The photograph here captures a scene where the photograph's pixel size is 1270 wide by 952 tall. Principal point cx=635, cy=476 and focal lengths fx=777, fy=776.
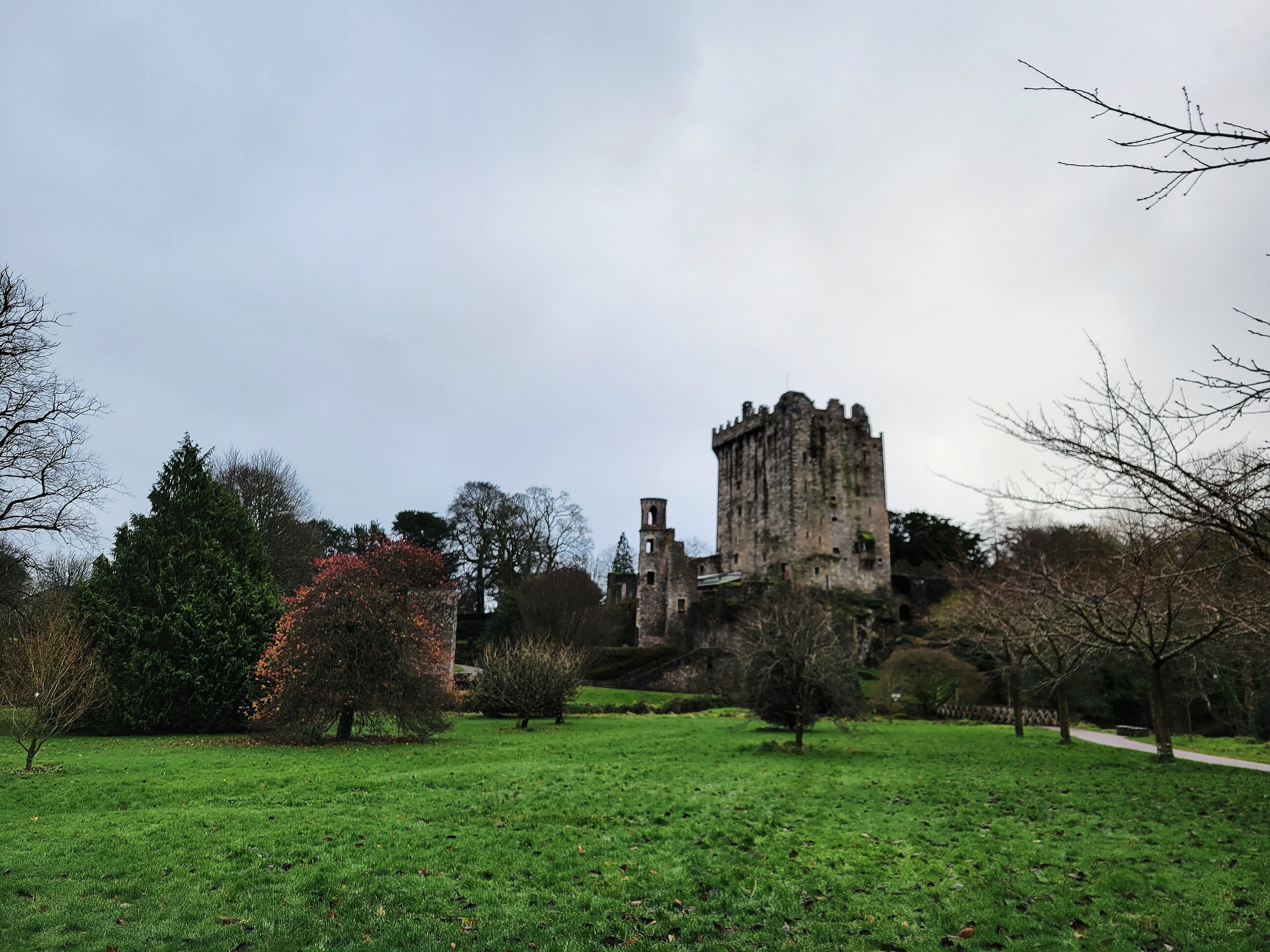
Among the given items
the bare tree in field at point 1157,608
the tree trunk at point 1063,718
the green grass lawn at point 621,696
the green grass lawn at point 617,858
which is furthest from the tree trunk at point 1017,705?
the green grass lawn at point 621,696

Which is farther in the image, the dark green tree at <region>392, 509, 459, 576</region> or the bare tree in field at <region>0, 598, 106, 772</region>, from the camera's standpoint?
the dark green tree at <region>392, 509, 459, 576</region>

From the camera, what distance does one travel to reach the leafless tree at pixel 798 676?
1859cm

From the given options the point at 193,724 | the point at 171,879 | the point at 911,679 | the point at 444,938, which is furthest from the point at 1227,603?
the point at 193,724

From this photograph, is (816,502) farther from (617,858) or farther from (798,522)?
(617,858)

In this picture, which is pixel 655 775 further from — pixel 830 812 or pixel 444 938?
pixel 444 938

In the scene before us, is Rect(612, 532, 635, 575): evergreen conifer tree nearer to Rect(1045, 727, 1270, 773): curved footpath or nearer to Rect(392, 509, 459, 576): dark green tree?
Rect(392, 509, 459, 576): dark green tree

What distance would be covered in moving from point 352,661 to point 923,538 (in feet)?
174

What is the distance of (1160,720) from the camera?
15.8m

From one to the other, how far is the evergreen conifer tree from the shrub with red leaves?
55.3 m

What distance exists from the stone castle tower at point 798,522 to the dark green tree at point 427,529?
13892 mm

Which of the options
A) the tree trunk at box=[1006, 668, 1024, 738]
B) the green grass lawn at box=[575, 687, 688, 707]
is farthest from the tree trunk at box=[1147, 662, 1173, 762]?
the green grass lawn at box=[575, 687, 688, 707]

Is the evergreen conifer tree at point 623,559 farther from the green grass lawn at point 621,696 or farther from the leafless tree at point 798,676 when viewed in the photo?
the leafless tree at point 798,676

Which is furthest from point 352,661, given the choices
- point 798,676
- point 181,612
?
point 798,676

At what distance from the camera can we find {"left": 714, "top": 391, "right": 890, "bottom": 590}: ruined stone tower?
5550cm
